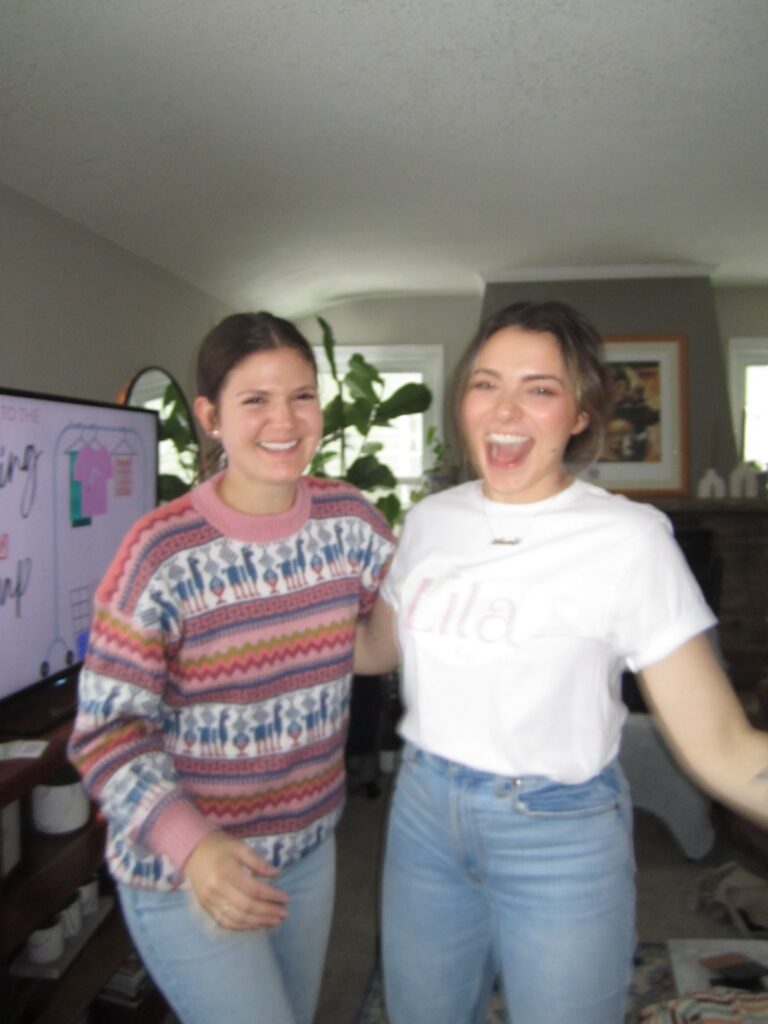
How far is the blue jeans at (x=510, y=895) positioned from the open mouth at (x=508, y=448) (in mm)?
398

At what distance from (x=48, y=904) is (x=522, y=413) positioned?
130cm

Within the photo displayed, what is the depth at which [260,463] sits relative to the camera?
3.69ft

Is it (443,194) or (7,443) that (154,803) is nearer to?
(7,443)

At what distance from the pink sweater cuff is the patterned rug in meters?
1.48

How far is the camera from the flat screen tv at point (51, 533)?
1706 millimetres

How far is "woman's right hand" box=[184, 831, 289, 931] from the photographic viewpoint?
0.88m

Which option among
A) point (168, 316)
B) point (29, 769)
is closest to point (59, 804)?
point (29, 769)

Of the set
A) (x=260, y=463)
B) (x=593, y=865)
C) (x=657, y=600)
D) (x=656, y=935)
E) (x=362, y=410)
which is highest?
(x=362, y=410)

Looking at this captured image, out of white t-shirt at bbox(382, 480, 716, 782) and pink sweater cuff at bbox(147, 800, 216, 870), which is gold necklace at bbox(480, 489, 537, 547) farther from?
pink sweater cuff at bbox(147, 800, 216, 870)

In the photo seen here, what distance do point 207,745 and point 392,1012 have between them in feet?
1.56

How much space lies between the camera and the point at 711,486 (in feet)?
16.5

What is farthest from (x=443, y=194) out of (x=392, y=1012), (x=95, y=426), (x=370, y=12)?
(x=392, y=1012)

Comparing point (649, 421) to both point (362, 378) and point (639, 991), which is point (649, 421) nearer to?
point (362, 378)

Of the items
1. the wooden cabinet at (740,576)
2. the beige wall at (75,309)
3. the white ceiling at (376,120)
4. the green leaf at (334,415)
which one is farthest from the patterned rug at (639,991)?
the wooden cabinet at (740,576)
